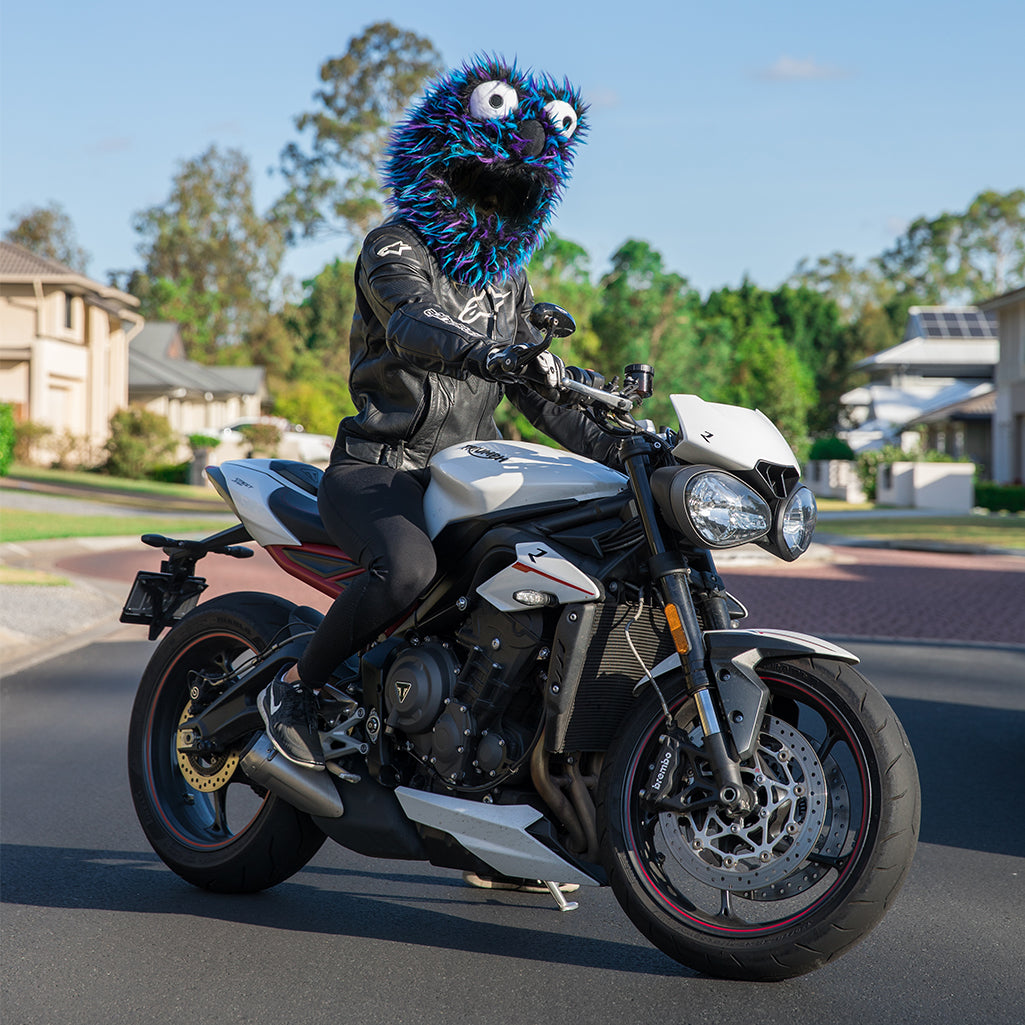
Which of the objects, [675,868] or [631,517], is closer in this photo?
[631,517]

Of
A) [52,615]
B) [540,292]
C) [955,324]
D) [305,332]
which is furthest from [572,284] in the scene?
[305,332]

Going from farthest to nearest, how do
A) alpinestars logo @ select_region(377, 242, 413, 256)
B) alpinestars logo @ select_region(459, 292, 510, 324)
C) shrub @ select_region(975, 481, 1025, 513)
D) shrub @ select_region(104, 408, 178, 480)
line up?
shrub @ select_region(104, 408, 178, 480)
shrub @ select_region(975, 481, 1025, 513)
alpinestars logo @ select_region(459, 292, 510, 324)
alpinestars logo @ select_region(377, 242, 413, 256)

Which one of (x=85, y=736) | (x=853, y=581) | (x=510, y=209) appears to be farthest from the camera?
(x=853, y=581)

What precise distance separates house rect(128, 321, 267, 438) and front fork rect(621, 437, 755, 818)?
49.3 m

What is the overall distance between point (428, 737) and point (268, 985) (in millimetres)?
773

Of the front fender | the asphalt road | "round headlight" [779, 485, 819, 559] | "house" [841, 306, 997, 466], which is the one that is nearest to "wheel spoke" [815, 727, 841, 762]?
the front fender

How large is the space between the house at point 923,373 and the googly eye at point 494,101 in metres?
53.5

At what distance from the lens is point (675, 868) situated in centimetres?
417

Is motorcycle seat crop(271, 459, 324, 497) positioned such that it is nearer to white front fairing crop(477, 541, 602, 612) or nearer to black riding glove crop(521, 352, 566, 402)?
white front fairing crop(477, 541, 602, 612)

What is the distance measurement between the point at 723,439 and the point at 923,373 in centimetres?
6815

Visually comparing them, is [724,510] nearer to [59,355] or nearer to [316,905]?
[316,905]

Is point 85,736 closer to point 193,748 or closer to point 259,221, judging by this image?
point 193,748

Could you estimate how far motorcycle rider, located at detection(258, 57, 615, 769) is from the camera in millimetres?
3855

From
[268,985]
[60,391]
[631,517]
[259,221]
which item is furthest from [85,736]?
[259,221]
